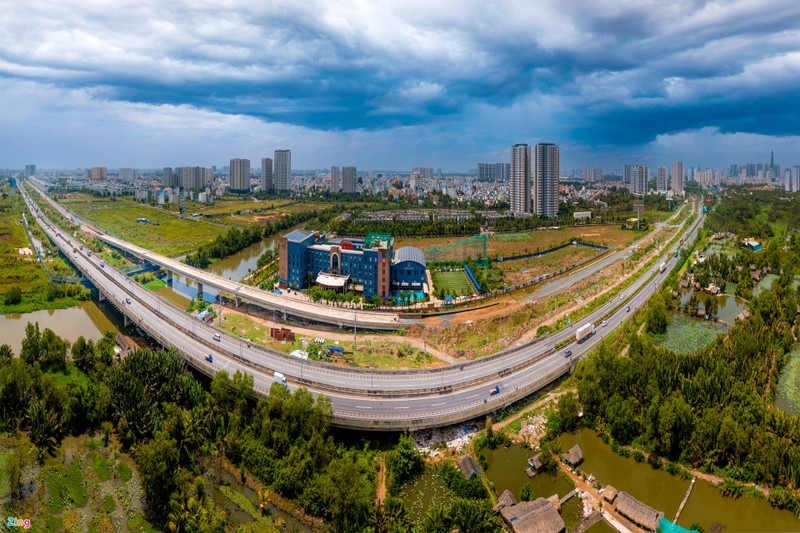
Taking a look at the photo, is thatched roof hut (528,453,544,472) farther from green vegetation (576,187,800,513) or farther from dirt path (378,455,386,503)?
dirt path (378,455,386,503)

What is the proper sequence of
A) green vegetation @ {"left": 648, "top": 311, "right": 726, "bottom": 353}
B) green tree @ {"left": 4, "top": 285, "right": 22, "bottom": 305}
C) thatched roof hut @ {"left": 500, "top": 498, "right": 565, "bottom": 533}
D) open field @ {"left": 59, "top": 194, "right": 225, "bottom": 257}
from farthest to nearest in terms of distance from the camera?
open field @ {"left": 59, "top": 194, "right": 225, "bottom": 257} → green tree @ {"left": 4, "top": 285, "right": 22, "bottom": 305} → green vegetation @ {"left": 648, "top": 311, "right": 726, "bottom": 353} → thatched roof hut @ {"left": 500, "top": 498, "right": 565, "bottom": 533}

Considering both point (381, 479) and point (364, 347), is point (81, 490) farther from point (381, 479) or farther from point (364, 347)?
point (364, 347)

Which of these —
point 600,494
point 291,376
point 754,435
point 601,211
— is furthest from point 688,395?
point 601,211

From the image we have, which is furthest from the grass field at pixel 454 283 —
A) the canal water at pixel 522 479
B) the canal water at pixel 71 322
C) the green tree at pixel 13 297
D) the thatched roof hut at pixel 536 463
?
the green tree at pixel 13 297

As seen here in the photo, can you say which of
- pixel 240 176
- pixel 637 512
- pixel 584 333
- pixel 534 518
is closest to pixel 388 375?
pixel 534 518

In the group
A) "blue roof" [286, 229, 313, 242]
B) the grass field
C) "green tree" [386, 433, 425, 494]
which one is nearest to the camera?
"green tree" [386, 433, 425, 494]

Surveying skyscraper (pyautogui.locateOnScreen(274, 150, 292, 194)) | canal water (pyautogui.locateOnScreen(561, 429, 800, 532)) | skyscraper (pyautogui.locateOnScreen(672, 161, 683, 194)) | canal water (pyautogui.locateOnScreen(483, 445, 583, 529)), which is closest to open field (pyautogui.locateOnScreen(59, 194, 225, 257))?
skyscraper (pyautogui.locateOnScreen(274, 150, 292, 194))

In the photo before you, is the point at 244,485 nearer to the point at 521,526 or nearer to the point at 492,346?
the point at 521,526
